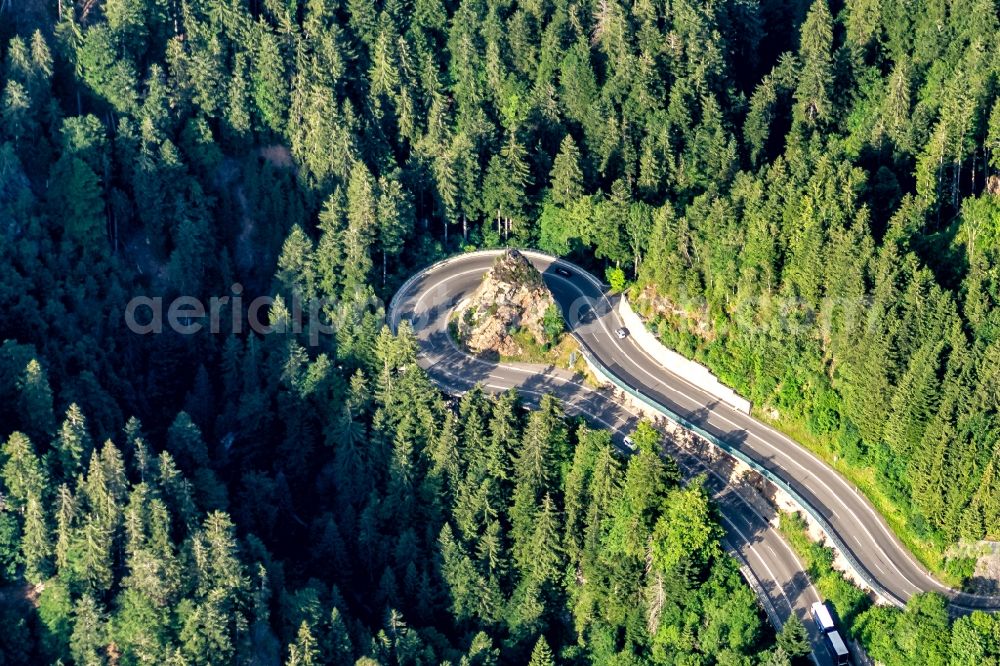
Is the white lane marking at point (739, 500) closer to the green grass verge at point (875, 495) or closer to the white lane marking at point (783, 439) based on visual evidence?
the white lane marking at point (783, 439)

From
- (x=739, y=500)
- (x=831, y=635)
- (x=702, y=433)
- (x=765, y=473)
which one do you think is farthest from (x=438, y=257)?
(x=831, y=635)

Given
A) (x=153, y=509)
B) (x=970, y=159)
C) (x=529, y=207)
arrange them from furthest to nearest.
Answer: (x=529, y=207), (x=970, y=159), (x=153, y=509)

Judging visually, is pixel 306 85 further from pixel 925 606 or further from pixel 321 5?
pixel 925 606

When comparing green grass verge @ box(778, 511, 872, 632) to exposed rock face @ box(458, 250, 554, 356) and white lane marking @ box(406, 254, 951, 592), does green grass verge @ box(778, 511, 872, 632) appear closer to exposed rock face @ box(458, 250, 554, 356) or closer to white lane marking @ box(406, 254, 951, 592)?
white lane marking @ box(406, 254, 951, 592)

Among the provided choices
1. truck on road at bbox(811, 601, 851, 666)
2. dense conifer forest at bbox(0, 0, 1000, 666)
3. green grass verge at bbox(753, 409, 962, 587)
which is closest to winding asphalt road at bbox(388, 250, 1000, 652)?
green grass verge at bbox(753, 409, 962, 587)

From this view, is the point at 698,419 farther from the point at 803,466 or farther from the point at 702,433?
the point at 803,466

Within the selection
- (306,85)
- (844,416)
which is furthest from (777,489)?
(306,85)
